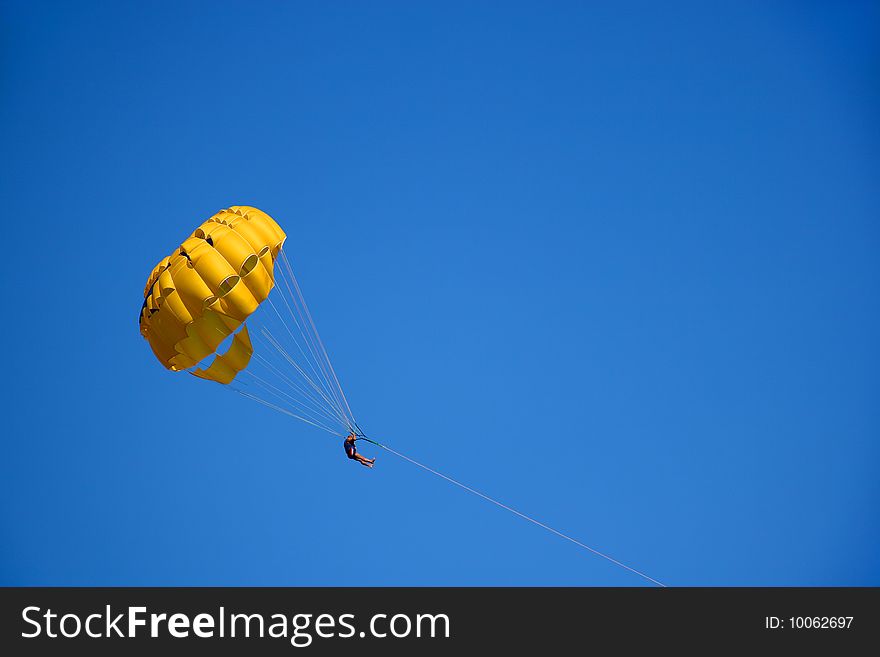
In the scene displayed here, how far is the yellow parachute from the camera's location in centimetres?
2194

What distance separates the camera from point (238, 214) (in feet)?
76.4

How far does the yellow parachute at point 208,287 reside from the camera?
72.0 ft

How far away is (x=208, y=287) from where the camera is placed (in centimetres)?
2192
